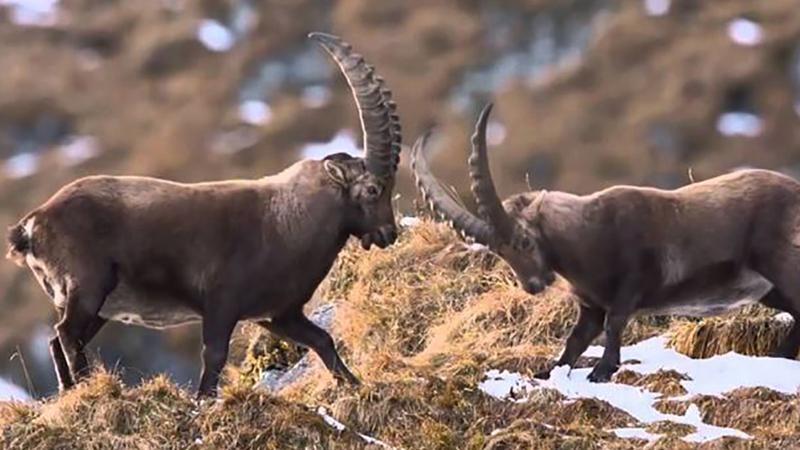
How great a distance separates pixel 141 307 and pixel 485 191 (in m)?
2.54

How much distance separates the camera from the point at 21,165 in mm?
61250

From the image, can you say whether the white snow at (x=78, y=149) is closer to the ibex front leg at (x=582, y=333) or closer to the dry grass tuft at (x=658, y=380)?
the ibex front leg at (x=582, y=333)

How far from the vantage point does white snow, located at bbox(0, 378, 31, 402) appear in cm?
1104

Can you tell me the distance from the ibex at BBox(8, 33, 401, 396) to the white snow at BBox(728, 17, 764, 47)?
1936 inches

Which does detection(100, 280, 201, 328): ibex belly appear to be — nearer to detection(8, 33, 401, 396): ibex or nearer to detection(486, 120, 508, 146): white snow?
detection(8, 33, 401, 396): ibex

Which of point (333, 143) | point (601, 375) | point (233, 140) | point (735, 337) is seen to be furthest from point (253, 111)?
point (601, 375)

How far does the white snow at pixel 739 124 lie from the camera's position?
54375 mm

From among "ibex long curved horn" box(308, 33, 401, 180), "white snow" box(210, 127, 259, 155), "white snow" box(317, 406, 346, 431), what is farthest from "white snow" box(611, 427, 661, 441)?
"white snow" box(210, 127, 259, 155)

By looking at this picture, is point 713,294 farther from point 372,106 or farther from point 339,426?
point 339,426

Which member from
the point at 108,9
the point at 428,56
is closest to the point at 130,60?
the point at 108,9

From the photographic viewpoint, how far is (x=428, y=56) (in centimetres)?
→ 6562

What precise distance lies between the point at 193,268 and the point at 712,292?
12.2ft

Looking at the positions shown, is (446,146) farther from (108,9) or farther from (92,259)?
(92,259)

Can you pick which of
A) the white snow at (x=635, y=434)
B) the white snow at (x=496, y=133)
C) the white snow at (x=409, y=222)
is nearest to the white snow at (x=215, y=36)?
the white snow at (x=496, y=133)
